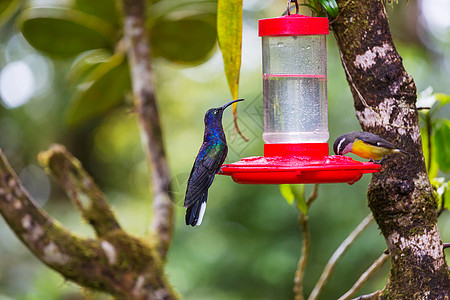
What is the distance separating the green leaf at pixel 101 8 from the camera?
3.30 m

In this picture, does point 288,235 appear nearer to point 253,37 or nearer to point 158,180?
point 158,180

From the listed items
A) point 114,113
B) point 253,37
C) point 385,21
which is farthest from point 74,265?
point 114,113

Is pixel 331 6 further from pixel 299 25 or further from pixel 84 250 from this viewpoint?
pixel 84 250

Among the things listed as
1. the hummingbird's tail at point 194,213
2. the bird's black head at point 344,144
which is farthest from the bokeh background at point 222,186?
the bird's black head at point 344,144

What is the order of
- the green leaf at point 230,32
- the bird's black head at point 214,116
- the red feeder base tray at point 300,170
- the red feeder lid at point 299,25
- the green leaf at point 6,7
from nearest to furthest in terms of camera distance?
the red feeder base tray at point 300,170 < the red feeder lid at point 299,25 < the green leaf at point 230,32 < the bird's black head at point 214,116 < the green leaf at point 6,7

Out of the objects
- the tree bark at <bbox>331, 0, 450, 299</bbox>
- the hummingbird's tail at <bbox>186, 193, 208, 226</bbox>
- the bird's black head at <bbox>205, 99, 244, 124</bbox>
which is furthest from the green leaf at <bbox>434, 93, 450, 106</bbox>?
the hummingbird's tail at <bbox>186, 193, 208, 226</bbox>

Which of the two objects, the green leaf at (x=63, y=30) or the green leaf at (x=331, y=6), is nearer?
the green leaf at (x=331, y=6)

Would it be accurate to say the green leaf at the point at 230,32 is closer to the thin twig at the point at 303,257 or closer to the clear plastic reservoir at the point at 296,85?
the clear plastic reservoir at the point at 296,85

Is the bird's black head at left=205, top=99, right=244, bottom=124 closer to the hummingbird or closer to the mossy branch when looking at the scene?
the hummingbird

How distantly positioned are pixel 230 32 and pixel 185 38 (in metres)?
1.81

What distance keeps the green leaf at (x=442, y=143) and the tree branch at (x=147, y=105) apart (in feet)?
4.78

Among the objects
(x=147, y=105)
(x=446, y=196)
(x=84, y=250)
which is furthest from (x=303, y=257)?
(x=147, y=105)

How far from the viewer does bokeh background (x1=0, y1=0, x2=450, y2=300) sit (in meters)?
3.51

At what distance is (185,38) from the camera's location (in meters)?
3.23
